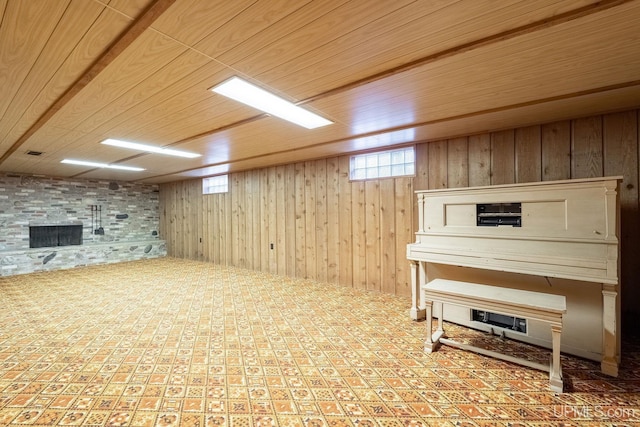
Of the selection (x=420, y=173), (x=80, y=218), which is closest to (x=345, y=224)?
(x=420, y=173)

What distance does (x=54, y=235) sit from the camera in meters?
6.45

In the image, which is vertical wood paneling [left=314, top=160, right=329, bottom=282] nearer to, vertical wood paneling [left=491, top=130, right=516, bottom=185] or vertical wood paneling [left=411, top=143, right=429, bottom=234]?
vertical wood paneling [left=411, top=143, right=429, bottom=234]

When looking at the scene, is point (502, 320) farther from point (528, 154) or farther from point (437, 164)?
point (437, 164)

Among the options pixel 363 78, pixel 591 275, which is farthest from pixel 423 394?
pixel 363 78

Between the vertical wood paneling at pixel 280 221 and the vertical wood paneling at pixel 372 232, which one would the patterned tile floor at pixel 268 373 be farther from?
the vertical wood paneling at pixel 280 221

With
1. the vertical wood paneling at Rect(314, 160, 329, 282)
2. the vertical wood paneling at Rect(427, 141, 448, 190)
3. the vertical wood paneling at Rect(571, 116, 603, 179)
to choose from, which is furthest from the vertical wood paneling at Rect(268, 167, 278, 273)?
the vertical wood paneling at Rect(571, 116, 603, 179)

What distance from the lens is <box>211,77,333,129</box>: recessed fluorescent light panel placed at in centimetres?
200

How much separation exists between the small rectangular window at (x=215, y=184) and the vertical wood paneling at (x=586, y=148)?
19.6ft

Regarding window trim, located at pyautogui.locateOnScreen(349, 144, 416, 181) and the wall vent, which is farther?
window trim, located at pyautogui.locateOnScreen(349, 144, 416, 181)

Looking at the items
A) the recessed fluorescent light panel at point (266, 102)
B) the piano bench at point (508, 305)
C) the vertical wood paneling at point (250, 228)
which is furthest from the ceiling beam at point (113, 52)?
the vertical wood paneling at point (250, 228)

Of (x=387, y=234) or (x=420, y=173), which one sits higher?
(x=420, y=173)

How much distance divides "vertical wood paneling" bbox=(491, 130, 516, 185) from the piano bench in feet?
4.75

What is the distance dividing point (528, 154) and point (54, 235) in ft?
30.3

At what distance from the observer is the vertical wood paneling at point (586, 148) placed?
2635 mm
